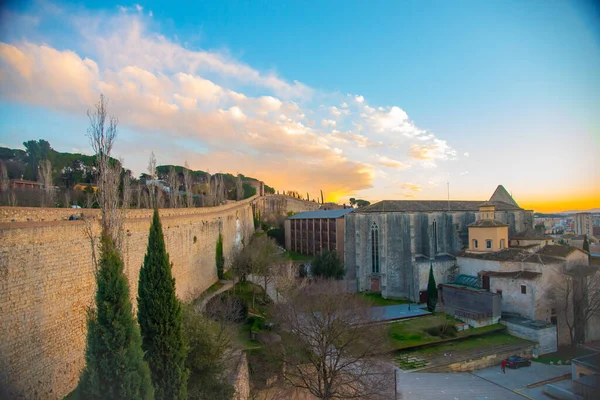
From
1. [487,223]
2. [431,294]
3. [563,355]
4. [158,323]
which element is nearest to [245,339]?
[158,323]

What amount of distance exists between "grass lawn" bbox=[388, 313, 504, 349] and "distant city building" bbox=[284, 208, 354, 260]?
13.4m

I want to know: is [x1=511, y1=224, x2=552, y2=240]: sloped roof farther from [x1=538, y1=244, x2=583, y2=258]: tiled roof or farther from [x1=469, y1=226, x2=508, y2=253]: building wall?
[x1=538, y1=244, x2=583, y2=258]: tiled roof

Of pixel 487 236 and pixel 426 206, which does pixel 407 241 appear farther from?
pixel 487 236

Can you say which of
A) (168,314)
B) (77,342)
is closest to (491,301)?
(168,314)

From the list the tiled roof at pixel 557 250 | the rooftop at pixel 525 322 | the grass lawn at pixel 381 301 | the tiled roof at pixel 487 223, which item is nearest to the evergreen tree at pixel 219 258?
the grass lawn at pixel 381 301

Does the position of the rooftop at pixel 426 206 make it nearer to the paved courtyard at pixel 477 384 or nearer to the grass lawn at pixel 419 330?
the grass lawn at pixel 419 330

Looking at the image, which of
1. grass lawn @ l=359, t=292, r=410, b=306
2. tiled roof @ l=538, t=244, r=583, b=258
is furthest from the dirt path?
tiled roof @ l=538, t=244, r=583, b=258

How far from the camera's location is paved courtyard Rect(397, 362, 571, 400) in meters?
15.4

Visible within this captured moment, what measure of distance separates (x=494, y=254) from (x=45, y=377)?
1079 inches

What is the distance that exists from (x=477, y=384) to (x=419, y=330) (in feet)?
14.4

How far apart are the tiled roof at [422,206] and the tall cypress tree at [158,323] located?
24.0 m

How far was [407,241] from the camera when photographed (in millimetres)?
28516

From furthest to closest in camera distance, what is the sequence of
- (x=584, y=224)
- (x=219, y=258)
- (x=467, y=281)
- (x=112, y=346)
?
(x=584, y=224), (x=467, y=281), (x=219, y=258), (x=112, y=346)

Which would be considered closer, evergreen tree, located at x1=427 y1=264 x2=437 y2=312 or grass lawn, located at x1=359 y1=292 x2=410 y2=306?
evergreen tree, located at x1=427 y1=264 x2=437 y2=312
